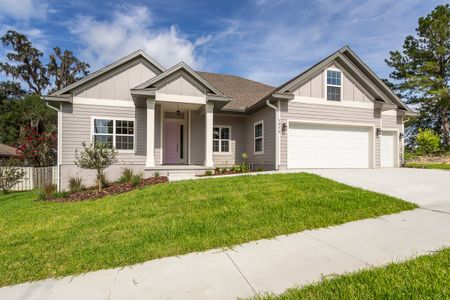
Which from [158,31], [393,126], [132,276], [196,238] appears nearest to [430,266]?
[196,238]

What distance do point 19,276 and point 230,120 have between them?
11926 millimetres

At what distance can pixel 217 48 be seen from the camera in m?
16.6

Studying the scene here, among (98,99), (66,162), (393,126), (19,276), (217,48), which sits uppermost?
(217,48)

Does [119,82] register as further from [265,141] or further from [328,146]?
Result: [328,146]

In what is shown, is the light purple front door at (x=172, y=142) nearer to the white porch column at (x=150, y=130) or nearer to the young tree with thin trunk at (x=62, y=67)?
the white porch column at (x=150, y=130)

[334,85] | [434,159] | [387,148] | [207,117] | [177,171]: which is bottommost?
[177,171]

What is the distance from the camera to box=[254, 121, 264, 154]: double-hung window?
42.3 feet

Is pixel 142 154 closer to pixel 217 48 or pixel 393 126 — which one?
pixel 217 48

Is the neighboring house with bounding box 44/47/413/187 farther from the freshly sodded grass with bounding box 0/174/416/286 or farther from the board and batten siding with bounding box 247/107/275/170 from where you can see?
the freshly sodded grass with bounding box 0/174/416/286

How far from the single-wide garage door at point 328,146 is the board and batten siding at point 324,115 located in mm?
317

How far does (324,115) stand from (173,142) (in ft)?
25.1

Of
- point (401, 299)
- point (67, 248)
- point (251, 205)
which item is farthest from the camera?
point (251, 205)

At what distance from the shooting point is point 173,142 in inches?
528

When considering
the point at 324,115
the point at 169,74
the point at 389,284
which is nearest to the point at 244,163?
the point at 324,115
